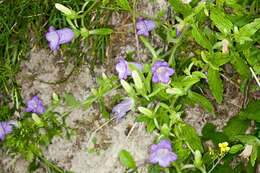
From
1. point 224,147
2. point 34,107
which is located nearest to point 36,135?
point 34,107

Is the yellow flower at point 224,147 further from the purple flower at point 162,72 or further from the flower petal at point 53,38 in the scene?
the flower petal at point 53,38

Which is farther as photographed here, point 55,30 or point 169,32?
point 55,30

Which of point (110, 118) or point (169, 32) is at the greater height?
point (169, 32)

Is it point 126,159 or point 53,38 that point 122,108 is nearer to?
point 126,159

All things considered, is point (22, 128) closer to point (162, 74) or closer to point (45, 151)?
point (45, 151)

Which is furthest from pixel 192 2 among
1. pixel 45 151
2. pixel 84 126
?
pixel 45 151

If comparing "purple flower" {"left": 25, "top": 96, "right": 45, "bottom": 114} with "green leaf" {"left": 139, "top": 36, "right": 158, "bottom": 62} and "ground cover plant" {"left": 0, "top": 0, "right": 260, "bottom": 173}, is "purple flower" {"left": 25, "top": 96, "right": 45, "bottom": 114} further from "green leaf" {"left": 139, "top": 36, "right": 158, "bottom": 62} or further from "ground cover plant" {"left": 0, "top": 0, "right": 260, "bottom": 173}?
"green leaf" {"left": 139, "top": 36, "right": 158, "bottom": 62}
